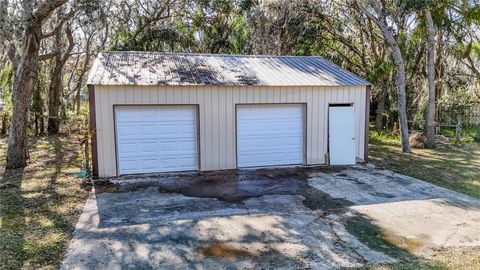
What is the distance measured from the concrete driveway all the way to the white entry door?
5.36ft

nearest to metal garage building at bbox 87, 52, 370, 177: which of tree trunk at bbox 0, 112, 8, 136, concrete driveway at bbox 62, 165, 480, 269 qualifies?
concrete driveway at bbox 62, 165, 480, 269

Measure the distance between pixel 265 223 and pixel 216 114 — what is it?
4202 mm

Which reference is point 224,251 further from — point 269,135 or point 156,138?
→ point 269,135

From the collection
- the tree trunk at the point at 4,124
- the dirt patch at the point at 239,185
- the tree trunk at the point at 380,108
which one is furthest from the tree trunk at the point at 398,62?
the tree trunk at the point at 4,124

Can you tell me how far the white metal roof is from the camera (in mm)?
9219

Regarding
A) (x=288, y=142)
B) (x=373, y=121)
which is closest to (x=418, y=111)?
(x=373, y=121)

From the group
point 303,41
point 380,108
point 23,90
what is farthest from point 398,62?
point 23,90

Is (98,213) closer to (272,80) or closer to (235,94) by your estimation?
(235,94)

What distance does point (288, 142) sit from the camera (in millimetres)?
10289

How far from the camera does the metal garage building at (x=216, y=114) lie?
887 centimetres

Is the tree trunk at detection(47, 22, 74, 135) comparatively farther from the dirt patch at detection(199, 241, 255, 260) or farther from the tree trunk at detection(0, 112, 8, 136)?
the dirt patch at detection(199, 241, 255, 260)

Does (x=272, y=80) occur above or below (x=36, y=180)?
above

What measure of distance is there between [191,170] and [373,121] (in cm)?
1578

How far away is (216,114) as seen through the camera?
9.53 m
